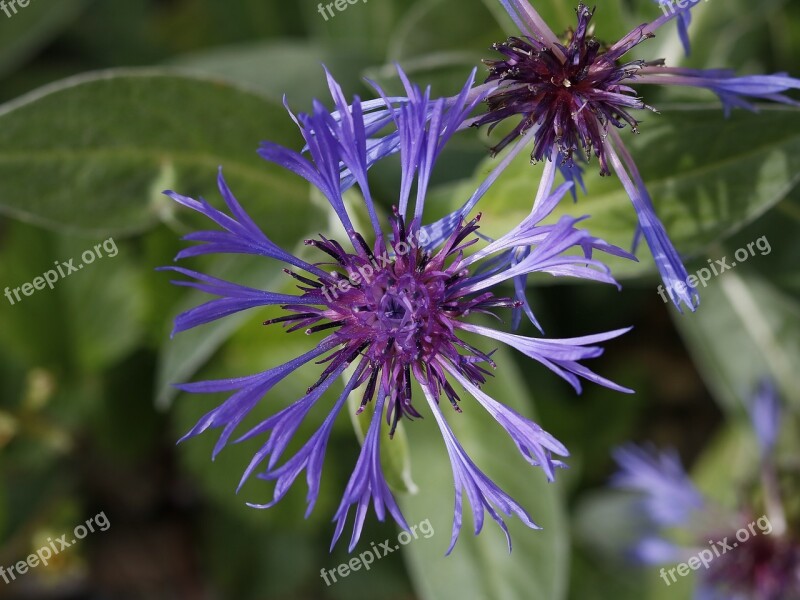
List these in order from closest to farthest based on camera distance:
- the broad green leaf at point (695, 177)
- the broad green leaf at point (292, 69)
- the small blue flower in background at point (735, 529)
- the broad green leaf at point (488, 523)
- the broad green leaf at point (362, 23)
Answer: the broad green leaf at point (695, 177) → the broad green leaf at point (488, 523) → the small blue flower in background at point (735, 529) → the broad green leaf at point (292, 69) → the broad green leaf at point (362, 23)

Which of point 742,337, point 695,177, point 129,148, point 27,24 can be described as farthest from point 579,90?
point 27,24

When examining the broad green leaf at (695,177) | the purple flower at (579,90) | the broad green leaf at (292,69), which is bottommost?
the broad green leaf at (695,177)

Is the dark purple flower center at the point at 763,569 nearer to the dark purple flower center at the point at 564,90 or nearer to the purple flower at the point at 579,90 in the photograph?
the purple flower at the point at 579,90

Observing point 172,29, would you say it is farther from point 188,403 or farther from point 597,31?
point 597,31

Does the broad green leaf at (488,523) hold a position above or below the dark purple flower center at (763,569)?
above

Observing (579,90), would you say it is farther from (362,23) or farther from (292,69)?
(362,23)

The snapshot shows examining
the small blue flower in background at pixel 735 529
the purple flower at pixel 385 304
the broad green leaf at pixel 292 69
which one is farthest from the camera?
the broad green leaf at pixel 292 69

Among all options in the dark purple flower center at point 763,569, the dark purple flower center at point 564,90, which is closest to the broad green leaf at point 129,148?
the dark purple flower center at point 564,90
